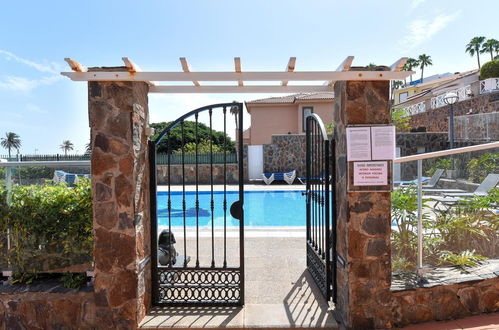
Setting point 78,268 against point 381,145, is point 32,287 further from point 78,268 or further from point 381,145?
point 381,145

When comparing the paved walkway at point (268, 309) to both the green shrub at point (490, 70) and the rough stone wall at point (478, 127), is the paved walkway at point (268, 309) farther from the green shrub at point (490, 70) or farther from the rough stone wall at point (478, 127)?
the green shrub at point (490, 70)

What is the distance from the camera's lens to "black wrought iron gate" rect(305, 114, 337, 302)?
341cm

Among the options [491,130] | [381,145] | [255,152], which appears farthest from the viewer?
[255,152]

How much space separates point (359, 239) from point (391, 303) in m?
0.72

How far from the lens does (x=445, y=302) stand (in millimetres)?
3186

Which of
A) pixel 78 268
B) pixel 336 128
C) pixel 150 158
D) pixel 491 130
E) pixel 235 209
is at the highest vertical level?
pixel 491 130

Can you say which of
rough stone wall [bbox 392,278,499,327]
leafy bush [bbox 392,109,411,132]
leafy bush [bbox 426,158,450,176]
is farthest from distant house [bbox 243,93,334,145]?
rough stone wall [bbox 392,278,499,327]

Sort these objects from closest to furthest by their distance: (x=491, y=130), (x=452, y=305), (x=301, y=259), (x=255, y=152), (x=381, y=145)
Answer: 1. (x=381, y=145)
2. (x=452, y=305)
3. (x=301, y=259)
4. (x=491, y=130)
5. (x=255, y=152)

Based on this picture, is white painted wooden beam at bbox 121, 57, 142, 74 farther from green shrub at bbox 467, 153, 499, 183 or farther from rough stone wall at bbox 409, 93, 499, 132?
rough stone wall at bbox 409, 93, 499, 132

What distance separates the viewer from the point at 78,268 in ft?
10.9

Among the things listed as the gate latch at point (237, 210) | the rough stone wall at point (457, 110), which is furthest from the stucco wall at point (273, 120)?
the gate latch at point (237, 210)

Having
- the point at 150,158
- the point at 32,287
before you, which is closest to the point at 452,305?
the point at 150,158

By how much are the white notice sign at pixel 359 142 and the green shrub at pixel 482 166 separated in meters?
4.88

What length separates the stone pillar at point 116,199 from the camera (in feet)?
9.73
